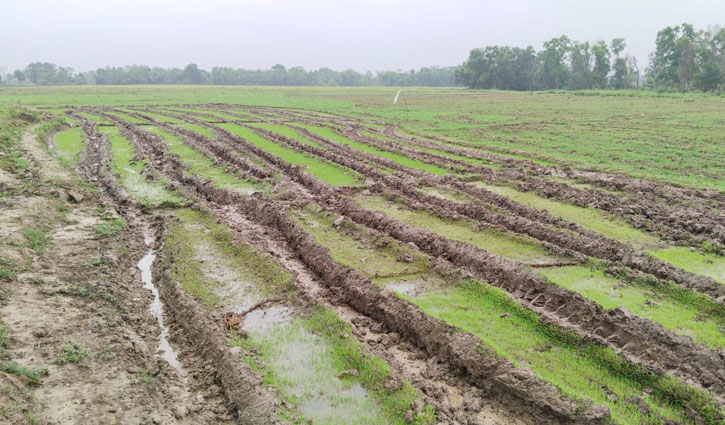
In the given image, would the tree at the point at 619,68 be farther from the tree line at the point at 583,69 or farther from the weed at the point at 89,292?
the weed at the point at 89,292

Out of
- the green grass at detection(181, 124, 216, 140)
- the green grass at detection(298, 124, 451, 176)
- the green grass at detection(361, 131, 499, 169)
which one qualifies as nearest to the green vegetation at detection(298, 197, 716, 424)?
the green grass at detection(298, 124, 451, 176)

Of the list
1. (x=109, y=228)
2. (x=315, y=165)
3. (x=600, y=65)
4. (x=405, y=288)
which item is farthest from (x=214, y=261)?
(x=600, y=65)

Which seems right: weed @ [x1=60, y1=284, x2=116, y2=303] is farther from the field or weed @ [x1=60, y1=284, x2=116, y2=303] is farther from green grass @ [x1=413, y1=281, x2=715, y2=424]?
green grass @ [x1=413, y1=281, x2=715, y2=424]

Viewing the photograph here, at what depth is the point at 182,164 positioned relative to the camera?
2603 cm

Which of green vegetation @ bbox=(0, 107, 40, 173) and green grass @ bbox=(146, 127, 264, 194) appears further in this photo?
green vegetation @ bbox=(0, 107, 40, 173)

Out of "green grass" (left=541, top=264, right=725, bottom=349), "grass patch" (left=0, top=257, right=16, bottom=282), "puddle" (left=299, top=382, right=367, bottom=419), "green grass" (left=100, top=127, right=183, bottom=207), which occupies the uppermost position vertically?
"green grass" (left=100, top=127, right=183, bottom=207)

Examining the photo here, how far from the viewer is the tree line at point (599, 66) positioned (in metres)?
96.2

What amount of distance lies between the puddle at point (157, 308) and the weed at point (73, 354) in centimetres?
146

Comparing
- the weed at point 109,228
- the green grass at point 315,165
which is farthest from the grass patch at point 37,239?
the green grass at point 315,165

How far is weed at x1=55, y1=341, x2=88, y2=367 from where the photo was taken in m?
8.99

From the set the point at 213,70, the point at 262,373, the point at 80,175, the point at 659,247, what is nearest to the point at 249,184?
the point at 80,175

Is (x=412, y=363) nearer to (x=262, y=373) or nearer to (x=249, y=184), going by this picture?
(x=262, y=373)

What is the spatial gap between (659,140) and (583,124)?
36.4ft

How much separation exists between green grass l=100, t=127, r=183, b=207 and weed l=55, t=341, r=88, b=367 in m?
10.6
